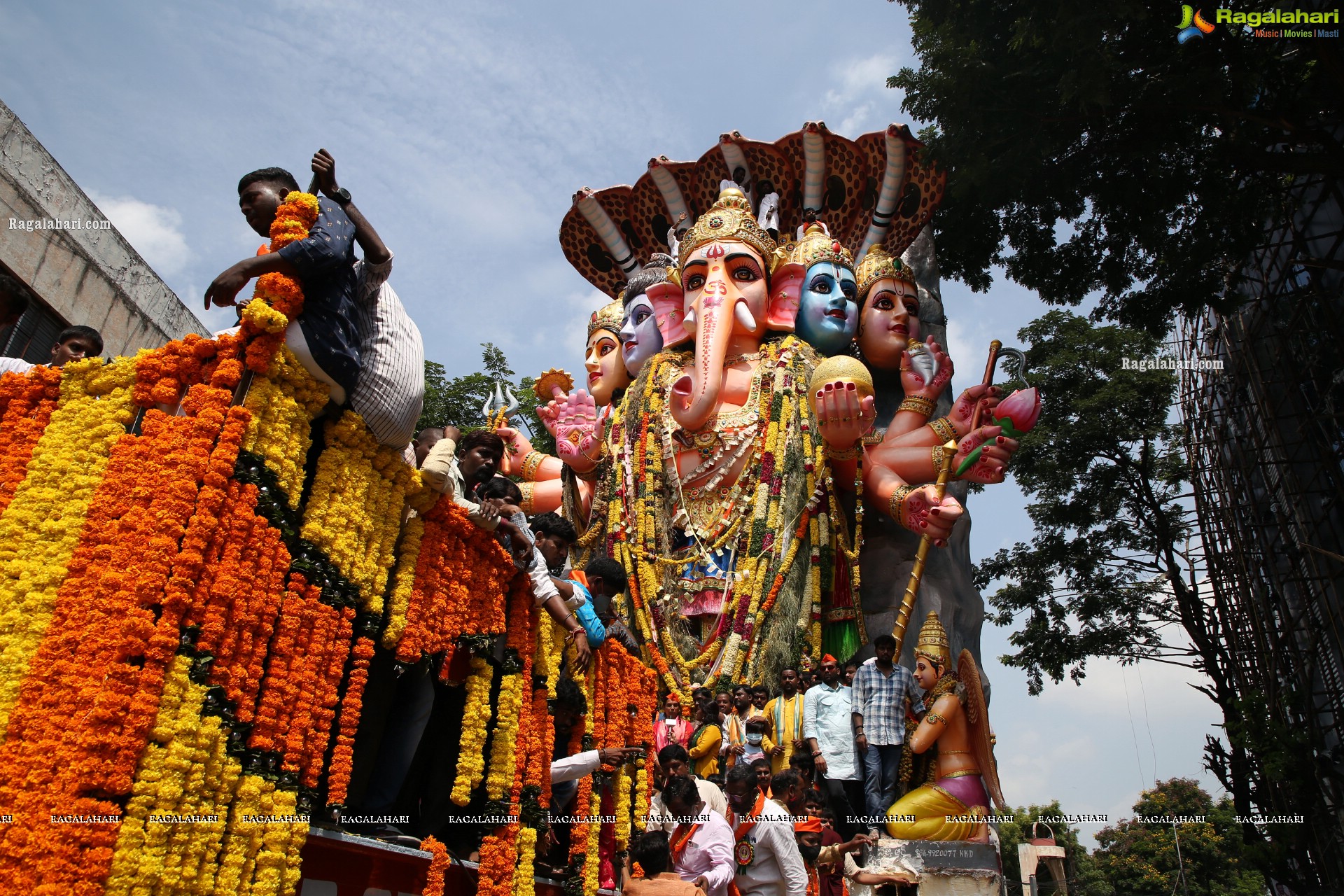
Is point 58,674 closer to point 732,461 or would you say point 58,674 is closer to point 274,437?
point 274,437

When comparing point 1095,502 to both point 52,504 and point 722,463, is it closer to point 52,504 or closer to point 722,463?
point 722,463

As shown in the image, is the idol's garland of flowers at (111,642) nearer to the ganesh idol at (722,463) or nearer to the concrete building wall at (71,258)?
the concrete building wall at (71,258)

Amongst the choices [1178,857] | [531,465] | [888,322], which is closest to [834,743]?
[888,322]

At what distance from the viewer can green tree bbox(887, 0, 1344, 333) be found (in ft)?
21.8

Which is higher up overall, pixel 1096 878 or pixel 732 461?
pixel 732 461

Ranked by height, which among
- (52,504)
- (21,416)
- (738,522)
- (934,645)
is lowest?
(52,504)

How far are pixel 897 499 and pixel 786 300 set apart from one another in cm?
286

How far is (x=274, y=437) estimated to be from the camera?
123 inches

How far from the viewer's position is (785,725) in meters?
7.75

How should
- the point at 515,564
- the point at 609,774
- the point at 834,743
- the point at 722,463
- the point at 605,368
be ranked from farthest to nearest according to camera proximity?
the point at 605,368, the point at 722,463, the point at 834,743, the point at 609,774, the point at 515,564

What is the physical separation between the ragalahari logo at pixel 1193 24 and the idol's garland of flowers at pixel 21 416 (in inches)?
282

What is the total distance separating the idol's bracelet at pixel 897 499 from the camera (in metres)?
9.61

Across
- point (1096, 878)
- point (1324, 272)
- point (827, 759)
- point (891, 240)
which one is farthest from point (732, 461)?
point (1096, 878)

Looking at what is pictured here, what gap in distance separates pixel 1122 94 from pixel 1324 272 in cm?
403
